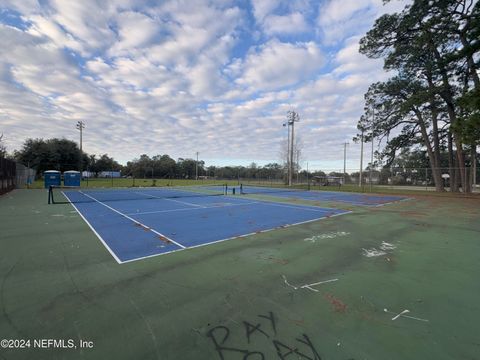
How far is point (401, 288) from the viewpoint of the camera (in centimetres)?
351

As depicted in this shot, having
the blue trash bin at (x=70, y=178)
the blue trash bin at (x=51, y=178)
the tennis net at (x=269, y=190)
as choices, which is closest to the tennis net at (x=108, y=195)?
the blue trash bin at (x=51, y=178)

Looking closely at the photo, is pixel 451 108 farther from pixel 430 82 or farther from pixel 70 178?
pixel 70 178

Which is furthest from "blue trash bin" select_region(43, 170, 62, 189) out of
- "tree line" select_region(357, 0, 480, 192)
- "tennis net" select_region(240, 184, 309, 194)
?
"tree line" select_region(357, 0, 480, 192)

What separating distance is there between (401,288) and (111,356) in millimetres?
3947

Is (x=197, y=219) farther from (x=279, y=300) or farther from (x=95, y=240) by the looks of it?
(x=279, y=300)

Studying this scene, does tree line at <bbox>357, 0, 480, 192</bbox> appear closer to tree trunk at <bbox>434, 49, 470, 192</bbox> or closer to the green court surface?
tree trunk at <bbox>434, 49, 470, 192</bbox>

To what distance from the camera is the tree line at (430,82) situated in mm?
17125

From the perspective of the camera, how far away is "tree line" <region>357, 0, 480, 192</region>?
17.1 metres

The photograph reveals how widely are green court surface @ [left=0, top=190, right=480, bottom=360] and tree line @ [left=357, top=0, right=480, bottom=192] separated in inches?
601

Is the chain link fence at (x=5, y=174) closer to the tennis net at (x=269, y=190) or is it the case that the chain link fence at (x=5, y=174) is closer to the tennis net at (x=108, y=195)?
the tennis net at (x=108, y=195)

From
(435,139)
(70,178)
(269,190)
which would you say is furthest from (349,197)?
(70,178)

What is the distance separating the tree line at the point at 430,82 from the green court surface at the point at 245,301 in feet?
50.1

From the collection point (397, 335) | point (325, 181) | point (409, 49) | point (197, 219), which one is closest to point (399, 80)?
point (409, 49)

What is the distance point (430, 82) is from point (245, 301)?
31.5 meters
